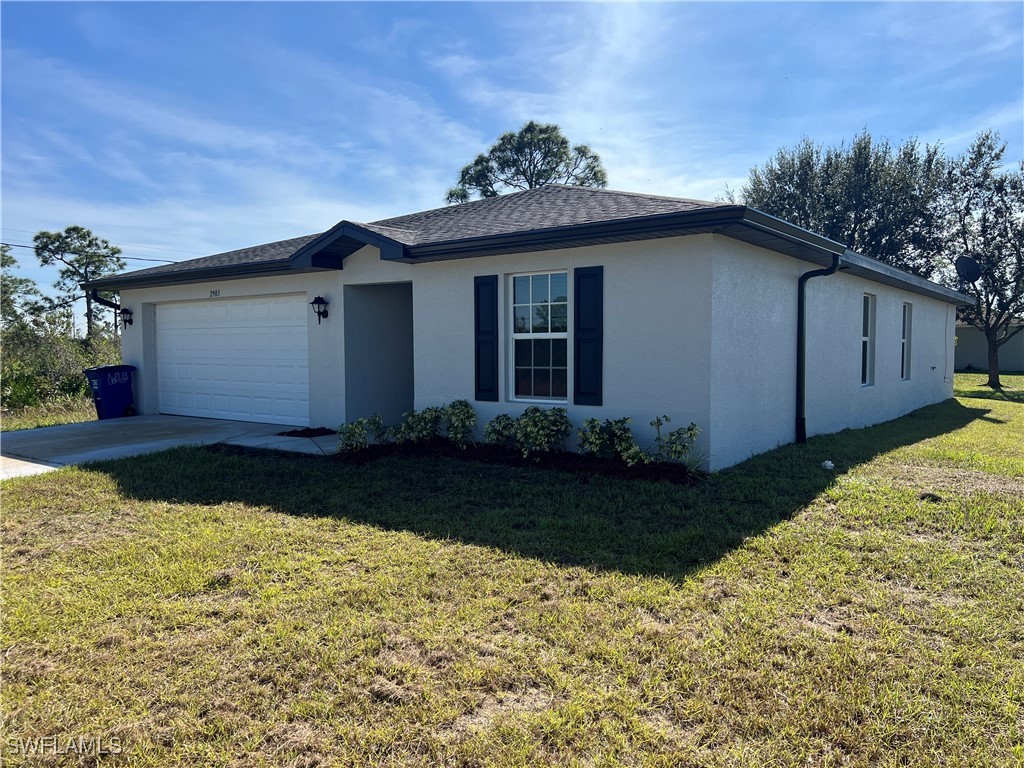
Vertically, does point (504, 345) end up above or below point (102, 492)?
above

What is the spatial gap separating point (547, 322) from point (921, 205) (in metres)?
21.8

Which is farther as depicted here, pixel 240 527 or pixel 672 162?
pixel 672 162

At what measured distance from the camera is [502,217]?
9.17m

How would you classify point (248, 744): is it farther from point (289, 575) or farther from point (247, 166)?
point (247, 166)

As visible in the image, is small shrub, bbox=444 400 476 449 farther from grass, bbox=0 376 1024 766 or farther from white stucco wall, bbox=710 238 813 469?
white stucco wall, bbox=710 238 813 469

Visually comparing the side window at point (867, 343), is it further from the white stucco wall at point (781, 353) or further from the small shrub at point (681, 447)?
the small shrub at point (681, 447)

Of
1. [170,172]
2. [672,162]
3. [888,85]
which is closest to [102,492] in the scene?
[888,85]

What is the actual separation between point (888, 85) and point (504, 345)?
7.80 meters

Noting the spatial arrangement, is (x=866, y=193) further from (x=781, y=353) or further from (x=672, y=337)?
(x=672, y=337)

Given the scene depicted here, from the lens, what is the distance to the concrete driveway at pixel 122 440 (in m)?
8.34

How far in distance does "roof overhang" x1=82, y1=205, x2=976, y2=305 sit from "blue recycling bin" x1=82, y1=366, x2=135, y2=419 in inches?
80.5

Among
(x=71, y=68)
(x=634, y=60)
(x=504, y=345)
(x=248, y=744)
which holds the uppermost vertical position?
(x=71, y=68)

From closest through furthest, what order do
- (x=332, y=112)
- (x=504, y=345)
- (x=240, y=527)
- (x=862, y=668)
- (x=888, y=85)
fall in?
1. (x=862, y=668)
2. (x=240, y=527)
3. (x=504, y=345)
4. (x=888, y=85)
5. (x=332, y=112)

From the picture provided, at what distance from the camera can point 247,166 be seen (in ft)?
56.0
